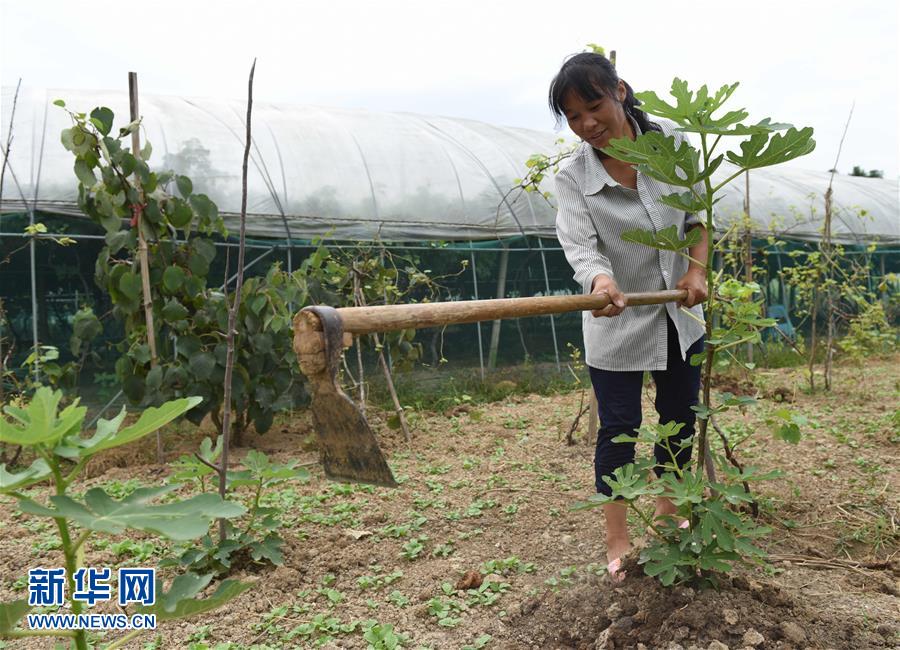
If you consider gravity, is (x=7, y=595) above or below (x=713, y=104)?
below

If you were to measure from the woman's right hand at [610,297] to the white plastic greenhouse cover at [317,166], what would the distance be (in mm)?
3368

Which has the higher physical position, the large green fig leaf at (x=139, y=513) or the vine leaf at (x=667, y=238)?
the vine leaf at (x=667, y=238)

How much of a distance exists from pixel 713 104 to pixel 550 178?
676 cm

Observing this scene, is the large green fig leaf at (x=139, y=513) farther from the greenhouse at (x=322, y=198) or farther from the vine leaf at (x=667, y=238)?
the greenhouse at (x=322, y=198)

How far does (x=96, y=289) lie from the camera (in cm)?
588

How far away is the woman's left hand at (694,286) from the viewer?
2.20 m

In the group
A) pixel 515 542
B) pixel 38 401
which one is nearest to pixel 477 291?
pixel 515 542

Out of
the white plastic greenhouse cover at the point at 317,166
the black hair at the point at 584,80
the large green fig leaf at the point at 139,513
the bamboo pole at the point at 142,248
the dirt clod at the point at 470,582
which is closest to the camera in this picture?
the large green fig leaf at the point at 139,513

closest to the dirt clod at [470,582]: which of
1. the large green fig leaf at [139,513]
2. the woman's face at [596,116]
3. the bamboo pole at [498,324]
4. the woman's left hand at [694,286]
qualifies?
the woman's left hand at [694,286]

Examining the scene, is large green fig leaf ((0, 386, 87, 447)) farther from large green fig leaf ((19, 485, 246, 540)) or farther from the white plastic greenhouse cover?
the white plastic greenhouse cover

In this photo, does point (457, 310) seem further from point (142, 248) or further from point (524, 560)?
point (142, 248)

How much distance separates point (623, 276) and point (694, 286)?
253 mm

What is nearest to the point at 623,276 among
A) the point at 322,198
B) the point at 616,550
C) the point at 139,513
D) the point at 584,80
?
the point at 584,80

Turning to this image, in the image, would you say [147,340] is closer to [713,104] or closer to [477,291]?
[713,104]
